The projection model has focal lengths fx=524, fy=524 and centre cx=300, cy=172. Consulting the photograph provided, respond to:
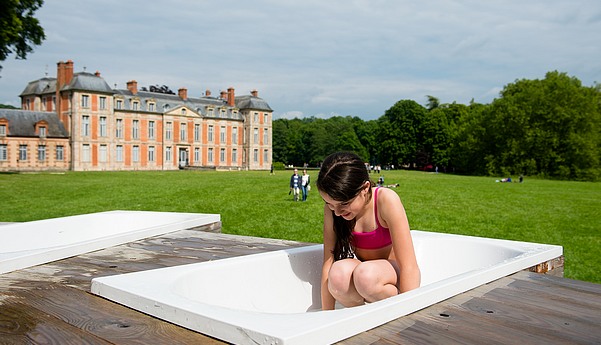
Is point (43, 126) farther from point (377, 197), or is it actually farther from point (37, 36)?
point (377, 197)

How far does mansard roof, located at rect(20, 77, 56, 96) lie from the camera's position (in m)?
47.9

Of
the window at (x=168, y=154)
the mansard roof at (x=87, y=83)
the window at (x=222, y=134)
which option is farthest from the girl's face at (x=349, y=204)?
the window at (x=222, y=134)

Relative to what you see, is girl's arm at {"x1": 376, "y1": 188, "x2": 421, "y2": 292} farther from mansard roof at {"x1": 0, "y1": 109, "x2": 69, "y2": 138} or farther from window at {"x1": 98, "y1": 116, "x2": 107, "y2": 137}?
window at {"x1": 98, "y1": 116, "x2": 107, "y2": 137}

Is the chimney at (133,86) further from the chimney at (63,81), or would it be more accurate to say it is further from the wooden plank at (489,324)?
the wooden plank at (489,324)

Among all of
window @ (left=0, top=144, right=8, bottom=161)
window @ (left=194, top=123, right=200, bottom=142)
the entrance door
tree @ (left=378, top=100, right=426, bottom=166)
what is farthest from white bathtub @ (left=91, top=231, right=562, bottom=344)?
tree @ (left=378, top=100, right=426, bottom=166)

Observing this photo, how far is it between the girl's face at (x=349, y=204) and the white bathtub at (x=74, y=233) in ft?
7.00

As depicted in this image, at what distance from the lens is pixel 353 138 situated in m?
69.1

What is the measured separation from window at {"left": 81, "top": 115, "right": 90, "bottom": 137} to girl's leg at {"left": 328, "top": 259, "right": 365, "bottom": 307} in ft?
153

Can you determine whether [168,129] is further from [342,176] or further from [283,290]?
[342,176]

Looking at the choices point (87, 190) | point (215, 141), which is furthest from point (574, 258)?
point (215, 141)

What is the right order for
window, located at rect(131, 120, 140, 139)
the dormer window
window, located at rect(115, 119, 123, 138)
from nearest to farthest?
the dormer window < window, located at rect(115, 119, 123, 138) < window, located at rect(131, 120, 140, 139)

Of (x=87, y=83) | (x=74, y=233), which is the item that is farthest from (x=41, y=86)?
(x=74, y=233)

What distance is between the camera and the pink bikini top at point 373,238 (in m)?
2.94

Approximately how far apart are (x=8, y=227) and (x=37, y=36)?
21.7m
